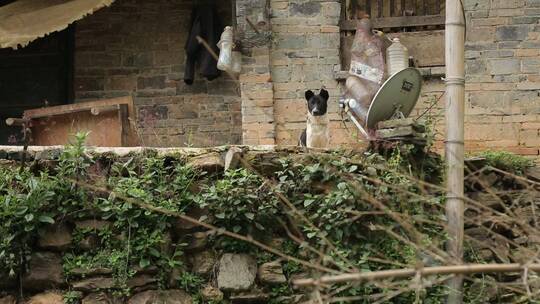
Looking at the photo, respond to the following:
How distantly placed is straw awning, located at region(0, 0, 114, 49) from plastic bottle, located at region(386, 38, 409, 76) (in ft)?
8.78

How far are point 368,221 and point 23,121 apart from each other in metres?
2.70

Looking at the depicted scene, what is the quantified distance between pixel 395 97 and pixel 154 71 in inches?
153

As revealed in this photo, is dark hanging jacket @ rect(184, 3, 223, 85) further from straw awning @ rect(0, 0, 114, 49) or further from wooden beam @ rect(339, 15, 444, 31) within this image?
wooden beam @ rect(339, 15, 444, 31)

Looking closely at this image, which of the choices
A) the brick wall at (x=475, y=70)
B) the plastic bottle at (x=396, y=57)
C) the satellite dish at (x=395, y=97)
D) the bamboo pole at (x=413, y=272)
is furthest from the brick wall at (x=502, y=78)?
the bamboo pole at (x=413, y=272)

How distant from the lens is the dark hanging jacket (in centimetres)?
1059

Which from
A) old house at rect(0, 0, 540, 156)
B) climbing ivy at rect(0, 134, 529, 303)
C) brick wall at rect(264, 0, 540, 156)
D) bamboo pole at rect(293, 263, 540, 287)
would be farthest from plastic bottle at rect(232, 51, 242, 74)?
bamboo pole at rect(293, 263, 540, 287)

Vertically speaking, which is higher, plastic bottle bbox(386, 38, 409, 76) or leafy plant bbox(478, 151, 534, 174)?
plastic bottle bbox(386, 38, 409, 76)

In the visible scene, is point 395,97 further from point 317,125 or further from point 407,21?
point 407,21

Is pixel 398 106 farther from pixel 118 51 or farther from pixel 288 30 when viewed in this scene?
pixel 118 51

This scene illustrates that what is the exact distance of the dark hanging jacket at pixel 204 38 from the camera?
10586mm

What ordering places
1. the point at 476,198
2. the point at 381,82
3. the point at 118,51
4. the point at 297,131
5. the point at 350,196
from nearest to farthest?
the point at 350,196, the point at 476,198, the point at 381,82, the point at 297,131, the point at 118,51

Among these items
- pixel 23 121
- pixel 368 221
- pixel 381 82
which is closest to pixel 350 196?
pixel 368 221

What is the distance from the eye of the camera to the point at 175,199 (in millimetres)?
7242

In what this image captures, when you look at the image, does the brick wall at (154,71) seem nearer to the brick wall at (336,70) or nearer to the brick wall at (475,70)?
the brick wall at (336,70)
